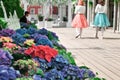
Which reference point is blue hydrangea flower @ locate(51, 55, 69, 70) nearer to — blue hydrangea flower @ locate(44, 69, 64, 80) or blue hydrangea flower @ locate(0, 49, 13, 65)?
blue hydrangea flower @ locate(44, 69, 64, 80)

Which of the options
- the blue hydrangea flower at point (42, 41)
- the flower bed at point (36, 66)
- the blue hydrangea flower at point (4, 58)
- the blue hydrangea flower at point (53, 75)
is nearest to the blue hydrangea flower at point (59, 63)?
the flower bed at point (36, 66)

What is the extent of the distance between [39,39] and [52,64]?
118cm

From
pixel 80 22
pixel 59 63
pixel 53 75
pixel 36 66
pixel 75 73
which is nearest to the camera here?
pixel 53 75

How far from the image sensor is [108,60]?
1093 cm

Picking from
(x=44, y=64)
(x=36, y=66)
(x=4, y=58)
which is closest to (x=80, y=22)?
(x=44, y=64)

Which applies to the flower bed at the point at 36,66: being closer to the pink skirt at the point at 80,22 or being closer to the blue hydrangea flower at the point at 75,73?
the blue hydrangea flower at the point at 75,73

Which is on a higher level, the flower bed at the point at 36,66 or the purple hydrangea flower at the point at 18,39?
the purple hydrangea flower at the point at 18,39

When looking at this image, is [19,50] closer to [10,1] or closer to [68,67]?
[68,67]

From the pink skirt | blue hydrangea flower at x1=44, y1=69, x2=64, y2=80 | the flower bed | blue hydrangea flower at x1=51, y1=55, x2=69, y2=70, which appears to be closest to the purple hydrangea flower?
the flower bed

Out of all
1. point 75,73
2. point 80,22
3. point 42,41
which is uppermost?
point 42,41

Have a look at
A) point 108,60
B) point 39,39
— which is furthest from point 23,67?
point 108,60

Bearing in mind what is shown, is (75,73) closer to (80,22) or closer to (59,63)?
(59,63)

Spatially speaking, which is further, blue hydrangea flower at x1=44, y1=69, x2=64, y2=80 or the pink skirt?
the pink skirt

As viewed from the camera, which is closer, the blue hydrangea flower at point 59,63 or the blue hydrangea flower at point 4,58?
the blue hydrangea flower at point 4,58
